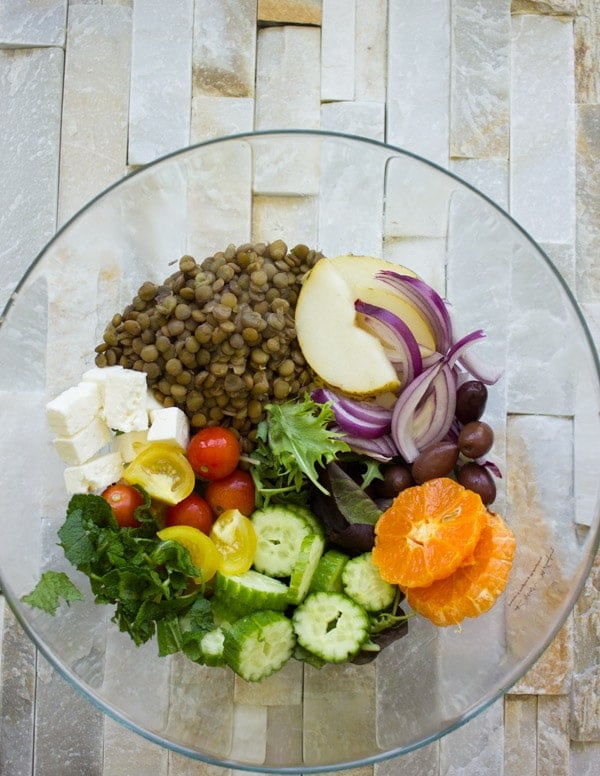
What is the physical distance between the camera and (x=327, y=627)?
4.80ft

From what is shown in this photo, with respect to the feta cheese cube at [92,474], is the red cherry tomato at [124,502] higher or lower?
lower

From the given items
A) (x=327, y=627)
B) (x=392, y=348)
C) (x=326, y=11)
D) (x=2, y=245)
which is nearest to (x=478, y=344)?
(x=392, y=348)

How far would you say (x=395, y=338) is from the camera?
1.51 metres

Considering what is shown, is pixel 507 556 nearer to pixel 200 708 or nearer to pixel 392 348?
pixel 392 348

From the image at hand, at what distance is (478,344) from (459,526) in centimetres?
34

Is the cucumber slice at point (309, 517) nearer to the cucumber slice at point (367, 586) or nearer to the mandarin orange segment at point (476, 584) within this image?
the cucumber slice at point (367, 586)

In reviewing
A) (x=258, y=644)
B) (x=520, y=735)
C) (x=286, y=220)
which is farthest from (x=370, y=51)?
(x=520, y=735)

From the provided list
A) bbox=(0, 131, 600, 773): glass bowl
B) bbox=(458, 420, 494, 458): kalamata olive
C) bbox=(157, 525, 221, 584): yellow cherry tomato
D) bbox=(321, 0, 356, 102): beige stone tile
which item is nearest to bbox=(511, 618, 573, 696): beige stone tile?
bbox=(0, 131, 600, 773): glass bowl

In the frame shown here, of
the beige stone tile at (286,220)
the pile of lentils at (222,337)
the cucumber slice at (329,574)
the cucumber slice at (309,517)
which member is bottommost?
the cucumber slice at (329,574)

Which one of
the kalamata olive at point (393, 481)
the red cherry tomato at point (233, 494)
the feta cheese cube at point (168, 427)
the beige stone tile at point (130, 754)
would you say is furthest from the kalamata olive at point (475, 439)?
the beige stone tile at point (130, 754)

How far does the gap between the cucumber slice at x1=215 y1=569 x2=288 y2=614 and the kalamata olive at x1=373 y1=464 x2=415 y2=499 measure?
24 cm

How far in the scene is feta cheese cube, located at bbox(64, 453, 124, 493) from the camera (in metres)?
1.47

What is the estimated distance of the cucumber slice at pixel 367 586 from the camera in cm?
148

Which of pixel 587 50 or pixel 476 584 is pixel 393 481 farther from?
pixel 587 50
